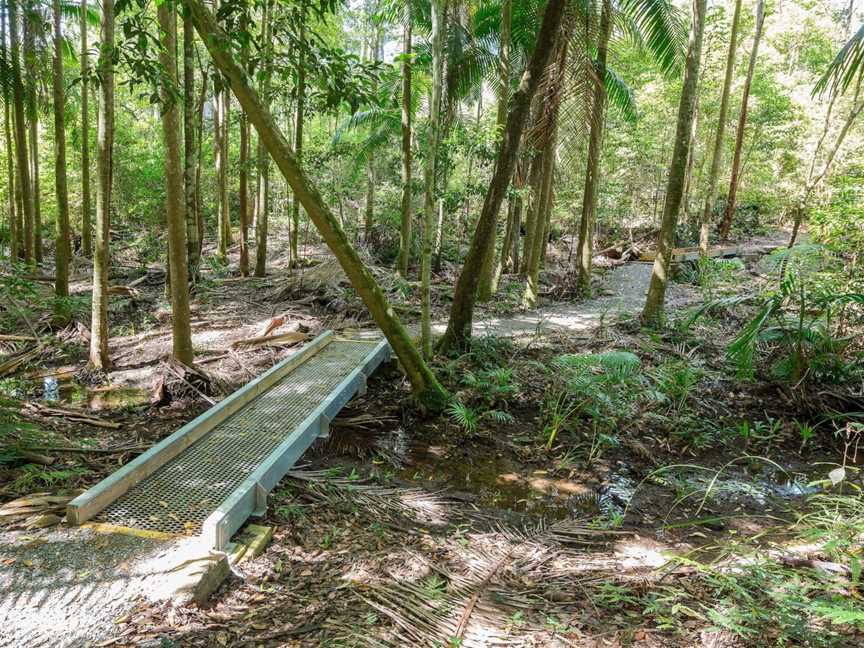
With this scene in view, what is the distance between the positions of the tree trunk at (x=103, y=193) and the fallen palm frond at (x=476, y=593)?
5.43 meters

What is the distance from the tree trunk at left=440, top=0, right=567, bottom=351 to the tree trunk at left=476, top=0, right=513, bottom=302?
59 cm

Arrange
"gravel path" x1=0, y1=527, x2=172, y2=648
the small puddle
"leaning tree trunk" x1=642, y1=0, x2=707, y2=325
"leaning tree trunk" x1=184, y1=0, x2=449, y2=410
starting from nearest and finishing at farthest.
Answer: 1. "gravel path" x1=0, y1=527, x2=172, y2=648
2. "leaning tree trunk" x1=184, y1=0, x2=449, y2=410
3. the small puddle
4. "leaning tree trunk" x1=642, y1=0, x2=707, y2=325

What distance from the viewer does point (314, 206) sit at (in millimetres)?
4875

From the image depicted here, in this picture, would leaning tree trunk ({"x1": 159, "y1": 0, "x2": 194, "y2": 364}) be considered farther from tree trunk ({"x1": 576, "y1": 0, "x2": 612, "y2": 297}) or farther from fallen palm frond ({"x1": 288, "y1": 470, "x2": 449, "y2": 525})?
tree trunk ({"x1": 576, "y1": 0, "x2": 612, "y2": 297})

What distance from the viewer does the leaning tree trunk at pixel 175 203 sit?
18.0 feet

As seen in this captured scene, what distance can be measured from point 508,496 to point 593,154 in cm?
803

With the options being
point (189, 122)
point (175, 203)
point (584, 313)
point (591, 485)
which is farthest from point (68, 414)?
point (584, 313)

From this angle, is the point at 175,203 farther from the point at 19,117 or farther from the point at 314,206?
the point at 19,117

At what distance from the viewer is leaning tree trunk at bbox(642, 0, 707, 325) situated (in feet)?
25.5

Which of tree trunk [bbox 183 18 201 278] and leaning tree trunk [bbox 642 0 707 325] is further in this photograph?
leaning tree trunk [bbox 642 0 707 325]

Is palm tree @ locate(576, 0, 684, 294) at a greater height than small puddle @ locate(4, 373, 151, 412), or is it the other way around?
palm tree @ locate(576, 0, 684, 294)

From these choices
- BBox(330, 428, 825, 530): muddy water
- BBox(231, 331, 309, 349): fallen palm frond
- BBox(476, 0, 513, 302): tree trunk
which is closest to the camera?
BBox(330, 428, 825, 530): muddy water

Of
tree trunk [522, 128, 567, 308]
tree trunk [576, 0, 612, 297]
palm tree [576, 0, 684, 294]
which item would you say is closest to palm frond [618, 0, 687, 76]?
palm tree [576, 0, 684, 294]

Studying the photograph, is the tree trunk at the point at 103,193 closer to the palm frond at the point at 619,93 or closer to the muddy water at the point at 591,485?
the muddy water at the point at 591,485
